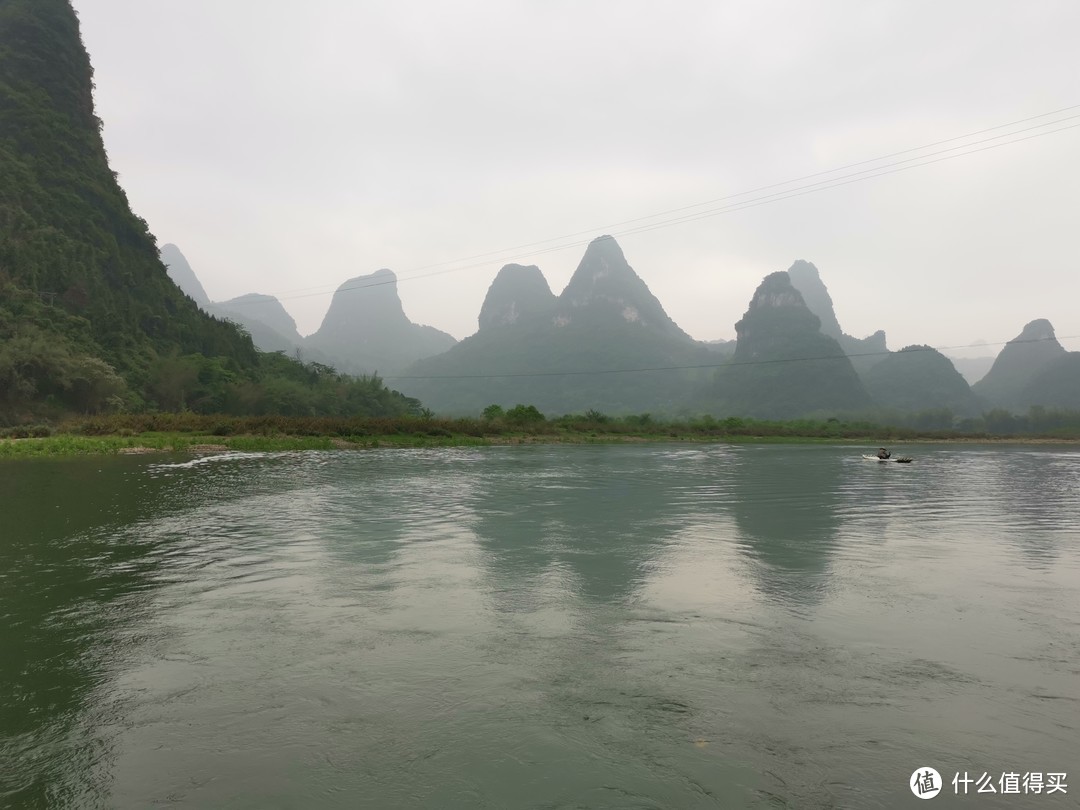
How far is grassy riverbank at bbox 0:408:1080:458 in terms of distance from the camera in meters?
33.8

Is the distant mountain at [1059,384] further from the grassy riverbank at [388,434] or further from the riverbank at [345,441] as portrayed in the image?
the riverbank at [345,441]

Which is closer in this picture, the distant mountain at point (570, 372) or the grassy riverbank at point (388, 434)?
the grassy riverbank at point (388, 434)

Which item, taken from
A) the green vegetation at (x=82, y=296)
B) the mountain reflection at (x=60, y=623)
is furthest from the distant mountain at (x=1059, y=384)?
the mountain reflection at (x=60, y=623)

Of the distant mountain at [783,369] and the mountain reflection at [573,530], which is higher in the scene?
the distant mountain at [783,369]

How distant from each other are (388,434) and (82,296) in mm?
37603

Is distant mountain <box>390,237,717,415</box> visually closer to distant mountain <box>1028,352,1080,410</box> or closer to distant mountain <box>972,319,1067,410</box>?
distant mountain <box>1028,352,1080,410</box>

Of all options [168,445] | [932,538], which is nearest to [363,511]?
[932,538]

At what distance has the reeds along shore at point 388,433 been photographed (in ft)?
112

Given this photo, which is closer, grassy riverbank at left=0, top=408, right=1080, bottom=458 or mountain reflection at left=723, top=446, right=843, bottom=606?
mountain reflection at left=723, top=446, right=843, bottom=606

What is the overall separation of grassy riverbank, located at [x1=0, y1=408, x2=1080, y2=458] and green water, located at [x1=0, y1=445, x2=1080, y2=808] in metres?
23.0

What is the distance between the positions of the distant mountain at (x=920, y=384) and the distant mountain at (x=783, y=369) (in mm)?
15634

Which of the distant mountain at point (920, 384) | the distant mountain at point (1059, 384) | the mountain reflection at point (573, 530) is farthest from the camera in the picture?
the distant mountain at point (920, 384)

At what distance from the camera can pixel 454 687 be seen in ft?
17.2

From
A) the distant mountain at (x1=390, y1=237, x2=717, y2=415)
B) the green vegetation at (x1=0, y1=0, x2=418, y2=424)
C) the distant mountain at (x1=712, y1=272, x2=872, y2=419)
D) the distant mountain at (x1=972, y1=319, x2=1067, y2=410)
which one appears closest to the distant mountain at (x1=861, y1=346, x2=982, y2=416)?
the distant mountain at (x1=712, y1=272, x2=872, y2=419)
